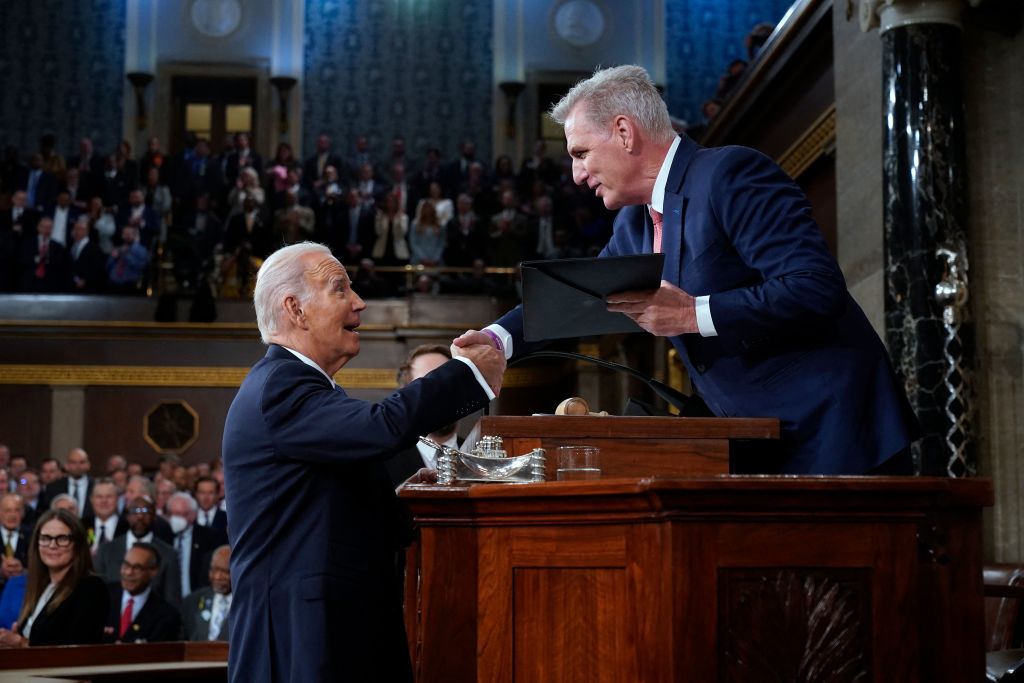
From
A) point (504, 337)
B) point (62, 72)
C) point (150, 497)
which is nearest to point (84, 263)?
point (62, 72)

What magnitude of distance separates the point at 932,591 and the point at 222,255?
12366 mm

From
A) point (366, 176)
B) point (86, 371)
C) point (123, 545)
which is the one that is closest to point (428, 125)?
point (366, 176)

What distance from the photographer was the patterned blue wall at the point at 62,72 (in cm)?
1697

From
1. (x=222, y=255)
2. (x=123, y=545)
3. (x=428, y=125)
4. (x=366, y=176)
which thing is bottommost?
(x=123, y=545)

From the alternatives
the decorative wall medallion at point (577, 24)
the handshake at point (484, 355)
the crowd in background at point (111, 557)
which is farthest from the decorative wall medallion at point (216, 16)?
the handshake at point (484, 355)

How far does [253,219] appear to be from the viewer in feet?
45.1

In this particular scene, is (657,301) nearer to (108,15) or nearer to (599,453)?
(599,453)

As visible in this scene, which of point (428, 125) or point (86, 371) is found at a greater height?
point (428, 125)

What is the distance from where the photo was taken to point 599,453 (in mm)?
2193

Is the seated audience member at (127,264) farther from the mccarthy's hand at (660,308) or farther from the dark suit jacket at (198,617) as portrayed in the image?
the mccarthy's hand at (660,308)

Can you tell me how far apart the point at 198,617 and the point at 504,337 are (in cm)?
416

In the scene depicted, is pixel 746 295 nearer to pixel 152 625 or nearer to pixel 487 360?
pixel 487 360

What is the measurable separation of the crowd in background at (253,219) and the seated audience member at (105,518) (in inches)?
186

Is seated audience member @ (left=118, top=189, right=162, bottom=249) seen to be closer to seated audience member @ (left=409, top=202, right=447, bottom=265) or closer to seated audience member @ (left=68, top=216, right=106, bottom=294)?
seated audience member @ (left=68, top=216, right=106, bottom=294)
